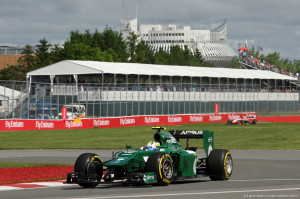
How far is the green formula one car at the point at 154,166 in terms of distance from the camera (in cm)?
1543

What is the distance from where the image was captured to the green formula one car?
15430mm

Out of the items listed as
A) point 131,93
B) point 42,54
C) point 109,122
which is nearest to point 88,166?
point 109,122

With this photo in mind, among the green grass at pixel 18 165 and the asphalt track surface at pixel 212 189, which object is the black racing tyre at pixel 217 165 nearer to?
the asphalt track surface at pixel 212 189

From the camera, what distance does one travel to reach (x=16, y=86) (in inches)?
2066

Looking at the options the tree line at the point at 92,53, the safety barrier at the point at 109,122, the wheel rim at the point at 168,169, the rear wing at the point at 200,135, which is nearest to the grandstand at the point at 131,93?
the safety barrier at the point at 109,122

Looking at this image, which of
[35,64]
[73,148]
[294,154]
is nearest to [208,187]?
[294,154]

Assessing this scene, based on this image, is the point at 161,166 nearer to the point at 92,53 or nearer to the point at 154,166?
the point at 154,166

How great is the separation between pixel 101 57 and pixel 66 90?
42.1m

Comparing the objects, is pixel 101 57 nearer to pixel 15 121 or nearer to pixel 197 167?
pixel 15 121

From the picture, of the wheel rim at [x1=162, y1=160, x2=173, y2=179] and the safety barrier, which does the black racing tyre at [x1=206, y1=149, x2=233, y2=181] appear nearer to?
the wheel rim at [x1=162, y1=160, x2=173, y2=179]

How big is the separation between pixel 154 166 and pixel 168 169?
66 cm

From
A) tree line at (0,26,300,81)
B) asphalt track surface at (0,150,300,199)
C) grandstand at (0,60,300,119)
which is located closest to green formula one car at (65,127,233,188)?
asphalt track surface at (0,150,300,199)

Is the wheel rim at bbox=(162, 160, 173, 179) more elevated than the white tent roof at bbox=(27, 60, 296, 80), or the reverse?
the white tent roof at bbox=(27, 60, 296, 80)

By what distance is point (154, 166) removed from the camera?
1538 centimetres
